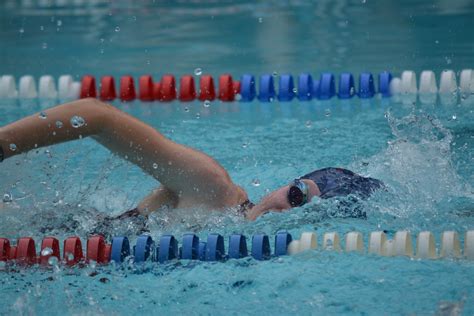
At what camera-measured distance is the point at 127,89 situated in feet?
17.4

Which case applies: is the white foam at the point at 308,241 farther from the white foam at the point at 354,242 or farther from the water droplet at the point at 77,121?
the water droplet at the point at 77,121

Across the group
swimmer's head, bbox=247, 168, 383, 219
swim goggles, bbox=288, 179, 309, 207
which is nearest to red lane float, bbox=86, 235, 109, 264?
swimmer's head, bbox=247, 168, 383, 219

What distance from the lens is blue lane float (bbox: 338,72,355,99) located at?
16.7 ft

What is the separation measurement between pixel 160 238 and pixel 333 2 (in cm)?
558

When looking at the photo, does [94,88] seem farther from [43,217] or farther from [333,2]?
[333,2]

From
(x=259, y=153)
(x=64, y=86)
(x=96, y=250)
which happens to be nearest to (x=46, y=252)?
(x=96, y=250)

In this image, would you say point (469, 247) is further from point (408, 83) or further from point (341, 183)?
point (408, 83)

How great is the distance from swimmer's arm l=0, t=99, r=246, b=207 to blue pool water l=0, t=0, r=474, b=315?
0.08 m

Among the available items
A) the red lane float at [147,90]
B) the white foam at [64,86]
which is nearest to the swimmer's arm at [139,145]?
the red lane float at [147,90]

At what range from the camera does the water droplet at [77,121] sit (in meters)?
2.72

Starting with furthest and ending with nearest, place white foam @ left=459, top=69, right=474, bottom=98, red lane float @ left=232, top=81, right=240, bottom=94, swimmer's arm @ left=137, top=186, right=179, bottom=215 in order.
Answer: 1. red lane float @ left=232, top=81, right=240, bottom=94
2. white foam @ left=459, top=69, right=474, bottom=98
3. swimmer's arm @ left=137, top=186, right=179, bottom=215

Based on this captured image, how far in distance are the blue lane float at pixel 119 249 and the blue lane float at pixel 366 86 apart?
99.2 inches

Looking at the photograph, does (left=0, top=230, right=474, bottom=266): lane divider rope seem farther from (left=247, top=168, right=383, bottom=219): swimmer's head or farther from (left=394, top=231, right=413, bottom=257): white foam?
(left=247, top=168, right=383, bottom=219): swimmer's head

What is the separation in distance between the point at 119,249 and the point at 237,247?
347 mm
